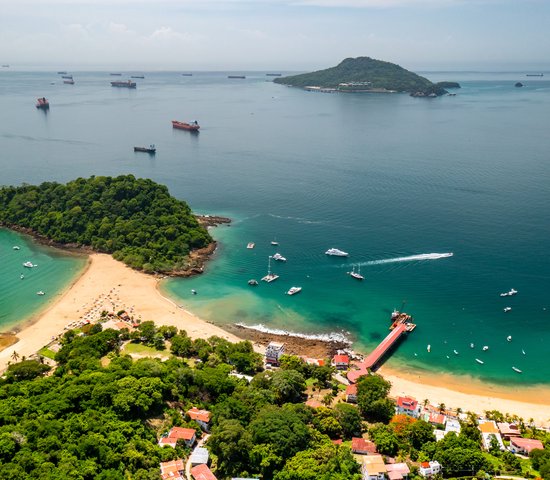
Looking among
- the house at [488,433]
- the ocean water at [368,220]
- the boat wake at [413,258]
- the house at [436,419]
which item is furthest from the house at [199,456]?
the boat wake at [413,258]

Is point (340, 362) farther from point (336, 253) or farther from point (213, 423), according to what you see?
point (336, 253)

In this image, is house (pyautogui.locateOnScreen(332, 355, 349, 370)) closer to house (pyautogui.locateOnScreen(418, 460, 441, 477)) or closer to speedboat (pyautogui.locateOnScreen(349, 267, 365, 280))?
house (pyautogui.locateOnScreen(418, 460, 441, 477))

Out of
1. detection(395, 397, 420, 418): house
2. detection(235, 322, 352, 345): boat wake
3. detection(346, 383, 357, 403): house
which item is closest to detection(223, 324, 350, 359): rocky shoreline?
detection(235, 322, 352, 345): boat wake

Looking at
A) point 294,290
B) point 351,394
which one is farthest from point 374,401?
point 294,290

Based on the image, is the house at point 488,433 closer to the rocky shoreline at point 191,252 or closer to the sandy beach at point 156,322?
the sandy beach at point 156,322

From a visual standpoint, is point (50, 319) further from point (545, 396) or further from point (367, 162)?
point (367, 162)

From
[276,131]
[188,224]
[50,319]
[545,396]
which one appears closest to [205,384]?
[50,319]
